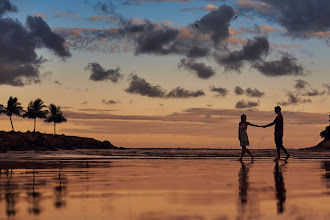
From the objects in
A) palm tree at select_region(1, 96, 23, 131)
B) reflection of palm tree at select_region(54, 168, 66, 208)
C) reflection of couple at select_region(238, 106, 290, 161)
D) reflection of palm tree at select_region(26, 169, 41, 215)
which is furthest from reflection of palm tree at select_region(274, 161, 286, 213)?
palm tree at select_region(1, 96, 23, 131)

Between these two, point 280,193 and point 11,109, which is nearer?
point 280,193

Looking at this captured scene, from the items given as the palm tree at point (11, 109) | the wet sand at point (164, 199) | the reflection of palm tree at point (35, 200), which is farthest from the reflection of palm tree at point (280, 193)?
the palm tree at point (11, 109)

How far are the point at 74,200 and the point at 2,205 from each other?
97 cm

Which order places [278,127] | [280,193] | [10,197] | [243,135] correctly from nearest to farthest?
[10,197] < [280,193] < [278,127] < [243,135]

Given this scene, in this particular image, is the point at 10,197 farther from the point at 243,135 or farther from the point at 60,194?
the point at 243,135

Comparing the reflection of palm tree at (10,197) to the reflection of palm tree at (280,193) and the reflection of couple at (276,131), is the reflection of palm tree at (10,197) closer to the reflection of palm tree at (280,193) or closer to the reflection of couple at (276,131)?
the reflection of palm tree at (280,193)

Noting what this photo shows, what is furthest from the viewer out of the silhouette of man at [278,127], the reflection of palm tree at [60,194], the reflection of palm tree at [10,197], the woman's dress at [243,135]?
the woman's dress at [243,135]

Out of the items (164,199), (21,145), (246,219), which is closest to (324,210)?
(246,219)

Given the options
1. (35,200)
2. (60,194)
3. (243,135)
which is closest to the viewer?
(35,200)

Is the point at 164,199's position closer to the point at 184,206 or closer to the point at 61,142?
the point at 184,206

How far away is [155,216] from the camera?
219 inches

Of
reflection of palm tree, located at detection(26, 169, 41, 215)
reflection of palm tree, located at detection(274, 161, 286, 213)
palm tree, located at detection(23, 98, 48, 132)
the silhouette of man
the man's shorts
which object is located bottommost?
reflection of palm tree, located at detection(274, 161, 286, 213)

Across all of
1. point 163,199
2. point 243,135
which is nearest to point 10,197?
point 163,199

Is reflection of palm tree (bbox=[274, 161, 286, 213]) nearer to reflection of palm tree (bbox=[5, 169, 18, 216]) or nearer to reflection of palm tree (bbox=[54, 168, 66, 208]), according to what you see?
reflection of palm tree (bbox=[54, 168, 66, 208])
